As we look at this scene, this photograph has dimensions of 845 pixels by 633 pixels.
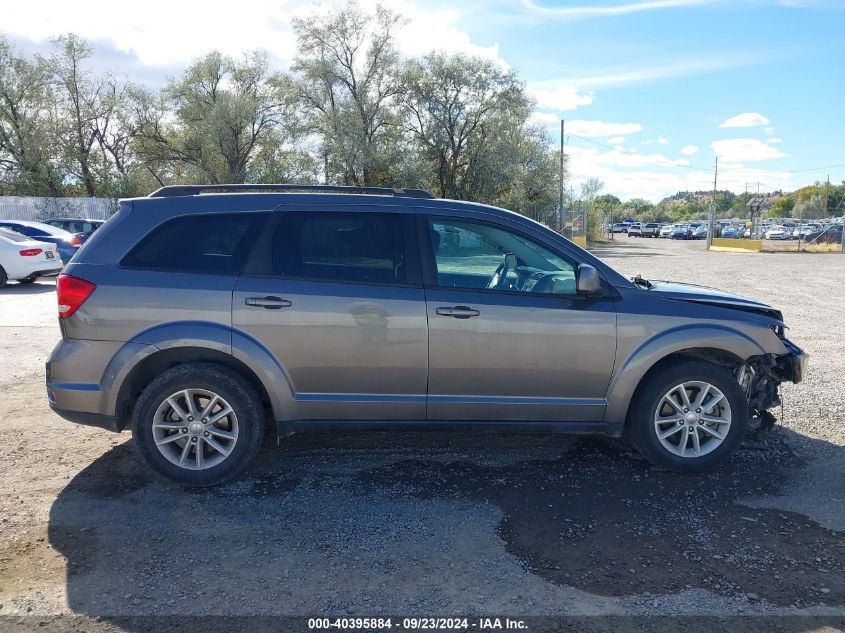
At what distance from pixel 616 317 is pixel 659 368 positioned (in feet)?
1.72

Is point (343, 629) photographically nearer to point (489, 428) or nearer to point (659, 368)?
point (489, 428)

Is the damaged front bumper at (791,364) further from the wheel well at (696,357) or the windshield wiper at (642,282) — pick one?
the windshield wiper at (642,282)

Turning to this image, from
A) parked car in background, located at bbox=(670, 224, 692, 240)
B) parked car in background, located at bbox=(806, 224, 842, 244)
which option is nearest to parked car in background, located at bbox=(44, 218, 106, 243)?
parked car in background, located at bbox=(806, 224, 842, 244)

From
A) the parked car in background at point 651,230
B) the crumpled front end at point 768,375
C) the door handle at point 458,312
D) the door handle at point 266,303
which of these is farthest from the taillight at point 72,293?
the parked car in background at point 651,230

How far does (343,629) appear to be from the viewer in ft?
9.34

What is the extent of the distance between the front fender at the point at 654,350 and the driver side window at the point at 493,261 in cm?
63

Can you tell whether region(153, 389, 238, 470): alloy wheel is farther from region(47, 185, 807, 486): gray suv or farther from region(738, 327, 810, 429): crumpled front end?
region(738, 327, 810, 429): crumpled front end

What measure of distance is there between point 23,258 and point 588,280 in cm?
1483

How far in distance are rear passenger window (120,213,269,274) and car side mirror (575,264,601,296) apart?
2.14 metres

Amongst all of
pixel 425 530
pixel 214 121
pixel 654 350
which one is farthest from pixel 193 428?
pixel 214 121

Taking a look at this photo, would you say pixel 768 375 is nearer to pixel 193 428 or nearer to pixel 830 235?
pixel 193 428

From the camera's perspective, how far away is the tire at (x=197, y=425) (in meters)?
4.21

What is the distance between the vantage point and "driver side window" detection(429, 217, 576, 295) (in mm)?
4402

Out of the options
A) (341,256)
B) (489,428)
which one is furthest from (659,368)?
(341,256)
